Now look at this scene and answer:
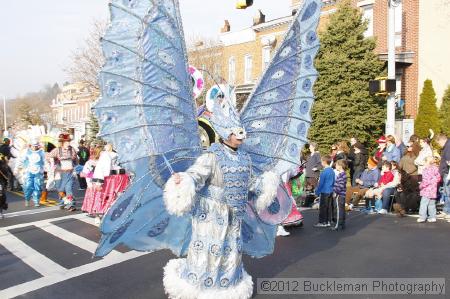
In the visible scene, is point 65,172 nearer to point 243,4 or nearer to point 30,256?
point 30,256

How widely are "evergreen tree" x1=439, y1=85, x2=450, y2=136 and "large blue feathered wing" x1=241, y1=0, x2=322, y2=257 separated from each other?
1594 centimetres

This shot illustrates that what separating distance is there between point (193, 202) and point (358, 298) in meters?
2.33

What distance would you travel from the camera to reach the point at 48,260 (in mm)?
7430

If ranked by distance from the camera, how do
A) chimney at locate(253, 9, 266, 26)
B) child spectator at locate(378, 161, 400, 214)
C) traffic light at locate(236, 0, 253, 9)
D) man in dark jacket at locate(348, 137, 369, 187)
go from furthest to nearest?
chimney at locate(253, 9, 266, 26) → man in dark jacket at locate(348, 137, 369, 187) → child spectator at locate(378, 161, 400, 214) → traffic light at locate(236, 0, 253, 9)

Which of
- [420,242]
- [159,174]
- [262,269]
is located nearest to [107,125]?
[159,174]

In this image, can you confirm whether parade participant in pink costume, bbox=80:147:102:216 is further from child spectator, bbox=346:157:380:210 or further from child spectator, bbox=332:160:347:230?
child spectator, bbox=346:157:380:210

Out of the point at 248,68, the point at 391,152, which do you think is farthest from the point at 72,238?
the point at 248,68

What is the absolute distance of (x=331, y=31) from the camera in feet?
67.6

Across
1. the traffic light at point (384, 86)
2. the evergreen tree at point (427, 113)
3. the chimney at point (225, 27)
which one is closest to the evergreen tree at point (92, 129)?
the chimney at point (225, 27)

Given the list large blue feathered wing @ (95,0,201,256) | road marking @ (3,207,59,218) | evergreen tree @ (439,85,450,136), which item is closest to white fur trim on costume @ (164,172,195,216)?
large blue feathered wing @ (95,0,201,256)

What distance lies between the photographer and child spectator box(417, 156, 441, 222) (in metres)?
10.2

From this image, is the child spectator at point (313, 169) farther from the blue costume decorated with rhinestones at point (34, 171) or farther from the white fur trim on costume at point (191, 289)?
the white fur trim on costume at point (191, 289)

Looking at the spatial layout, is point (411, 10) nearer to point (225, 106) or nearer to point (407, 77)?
point (407, 77)

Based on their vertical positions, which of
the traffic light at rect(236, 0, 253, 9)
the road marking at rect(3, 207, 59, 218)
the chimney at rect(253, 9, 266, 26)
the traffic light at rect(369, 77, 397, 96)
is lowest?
the road marking at rect(3, 207, 59, 218)
